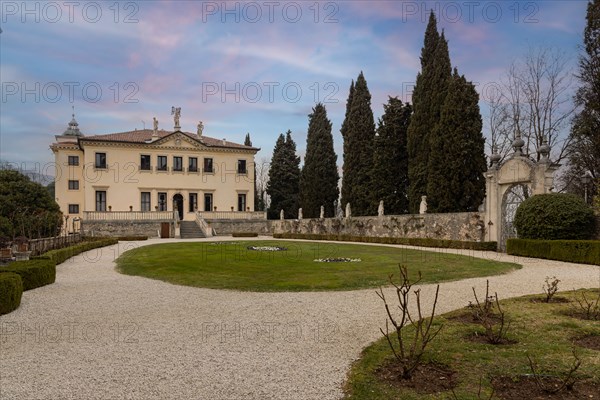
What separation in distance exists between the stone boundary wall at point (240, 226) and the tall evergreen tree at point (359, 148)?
9391 millimetres

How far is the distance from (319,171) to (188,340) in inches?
1561

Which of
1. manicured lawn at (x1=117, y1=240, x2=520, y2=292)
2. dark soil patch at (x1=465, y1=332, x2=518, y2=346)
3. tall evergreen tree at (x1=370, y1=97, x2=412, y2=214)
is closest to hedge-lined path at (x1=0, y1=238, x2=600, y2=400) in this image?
manicured lawn at (x1=117, y1=240, x2=520, y2=292)

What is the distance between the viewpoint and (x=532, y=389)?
4.07 metres

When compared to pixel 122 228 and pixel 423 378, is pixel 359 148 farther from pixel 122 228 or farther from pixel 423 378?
pixel 423 378

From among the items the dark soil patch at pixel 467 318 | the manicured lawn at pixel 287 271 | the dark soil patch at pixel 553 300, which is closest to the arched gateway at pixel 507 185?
the manicured lawn at pixel 287 271

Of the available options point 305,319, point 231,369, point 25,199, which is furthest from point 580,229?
point 25,199

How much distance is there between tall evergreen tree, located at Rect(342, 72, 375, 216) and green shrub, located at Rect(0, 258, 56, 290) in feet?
93.1

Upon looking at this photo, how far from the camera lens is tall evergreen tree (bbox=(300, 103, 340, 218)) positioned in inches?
1768

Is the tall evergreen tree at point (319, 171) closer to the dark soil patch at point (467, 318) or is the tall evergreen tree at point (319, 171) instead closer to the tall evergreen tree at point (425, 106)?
the tall evergreen tree at point (425, 106)

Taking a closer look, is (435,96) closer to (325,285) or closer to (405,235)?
(405,235)

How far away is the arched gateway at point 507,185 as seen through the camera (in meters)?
18.8

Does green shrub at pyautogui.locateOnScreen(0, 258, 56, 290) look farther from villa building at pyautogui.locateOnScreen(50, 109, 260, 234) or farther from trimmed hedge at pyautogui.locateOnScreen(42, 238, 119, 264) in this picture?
villa building at pyautogui.locateOnScreen(50, 109, 260, 234)

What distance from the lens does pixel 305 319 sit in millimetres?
7234

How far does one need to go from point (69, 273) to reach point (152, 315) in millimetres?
7728
